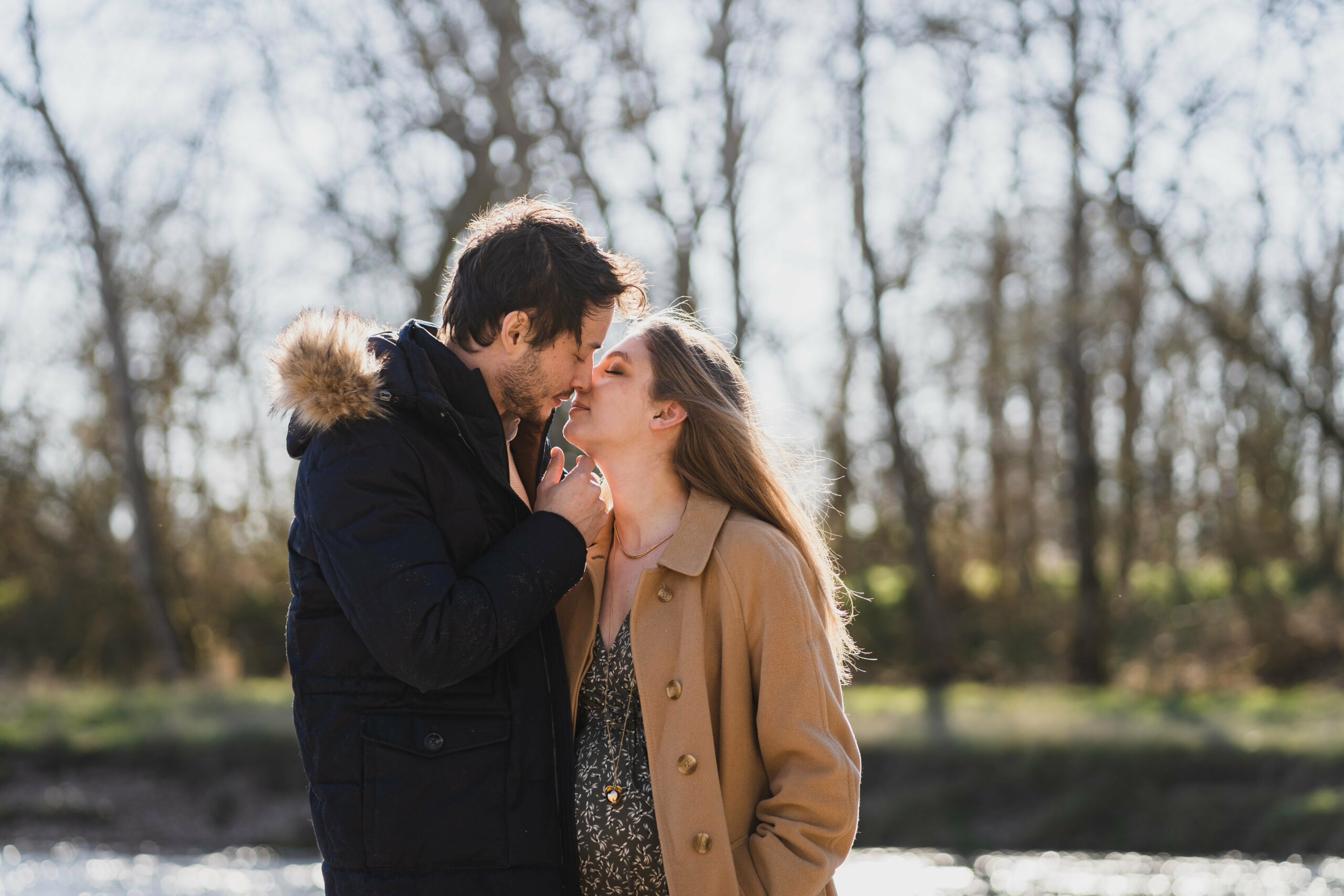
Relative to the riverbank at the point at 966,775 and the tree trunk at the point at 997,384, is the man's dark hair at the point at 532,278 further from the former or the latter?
the tree trunk at the point at 997,384

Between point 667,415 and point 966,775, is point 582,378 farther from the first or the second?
point 966,775

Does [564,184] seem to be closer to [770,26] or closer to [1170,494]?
[770,26]

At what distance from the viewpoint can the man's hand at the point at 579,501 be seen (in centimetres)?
259

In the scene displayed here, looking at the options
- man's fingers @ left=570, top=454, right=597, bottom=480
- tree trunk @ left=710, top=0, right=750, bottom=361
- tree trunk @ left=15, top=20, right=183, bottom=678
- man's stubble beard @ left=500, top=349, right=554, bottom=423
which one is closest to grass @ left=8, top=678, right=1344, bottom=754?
tree trunk @ left=15, top=20, right=183, bottom=678

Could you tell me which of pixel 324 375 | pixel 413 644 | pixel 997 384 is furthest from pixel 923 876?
pixel 997 384

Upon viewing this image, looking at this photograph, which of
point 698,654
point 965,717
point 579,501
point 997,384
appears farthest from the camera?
point 997,384

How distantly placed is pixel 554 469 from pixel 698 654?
617 millimetres

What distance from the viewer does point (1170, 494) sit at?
62.8 feet

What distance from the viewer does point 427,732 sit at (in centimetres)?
240

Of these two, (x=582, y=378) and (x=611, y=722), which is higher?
(x=582, y=378)

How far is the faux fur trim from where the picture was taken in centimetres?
242

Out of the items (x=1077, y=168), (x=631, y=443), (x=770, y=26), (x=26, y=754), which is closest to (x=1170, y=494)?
(x=1077, y=168)

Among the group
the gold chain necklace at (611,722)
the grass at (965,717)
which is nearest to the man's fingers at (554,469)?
the gold chain necklace at (611,722)

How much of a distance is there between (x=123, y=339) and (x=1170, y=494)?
51.6 ft
